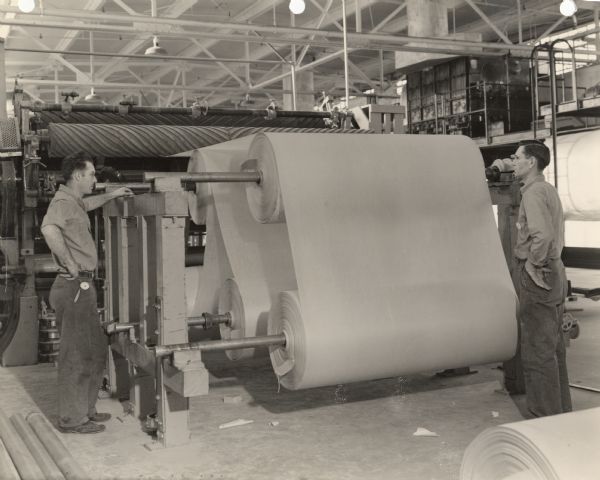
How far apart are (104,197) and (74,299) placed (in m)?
0.60

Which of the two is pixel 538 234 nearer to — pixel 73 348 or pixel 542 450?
pixel 542 450

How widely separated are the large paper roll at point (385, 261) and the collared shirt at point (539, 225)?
30 centimetres

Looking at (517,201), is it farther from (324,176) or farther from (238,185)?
(238,185)

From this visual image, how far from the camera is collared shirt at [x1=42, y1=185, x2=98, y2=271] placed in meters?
3.88

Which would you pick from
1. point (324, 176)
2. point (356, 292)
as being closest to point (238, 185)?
point (324, 176)

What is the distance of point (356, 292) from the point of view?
3.54 meters

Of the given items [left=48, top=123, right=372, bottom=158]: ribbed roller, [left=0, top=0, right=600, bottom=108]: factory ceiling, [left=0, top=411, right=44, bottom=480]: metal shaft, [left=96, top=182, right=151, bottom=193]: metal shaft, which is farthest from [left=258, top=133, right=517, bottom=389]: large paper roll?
[left=0, top=0, right=600, bottom=108]: factory ceiling

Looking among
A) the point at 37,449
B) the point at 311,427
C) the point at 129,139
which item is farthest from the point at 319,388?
the point at 129,139

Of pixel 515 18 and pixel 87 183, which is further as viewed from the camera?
pixel 515 18

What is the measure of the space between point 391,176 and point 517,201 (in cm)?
100

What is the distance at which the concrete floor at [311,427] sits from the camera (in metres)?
3.22

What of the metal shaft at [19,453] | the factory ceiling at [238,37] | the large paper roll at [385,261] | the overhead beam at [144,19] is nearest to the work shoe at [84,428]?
the metal shaft at [19,453]

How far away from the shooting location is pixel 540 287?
3.65 meters

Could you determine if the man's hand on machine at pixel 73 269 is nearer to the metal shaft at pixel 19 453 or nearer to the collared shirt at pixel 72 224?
the collared shirt at pixel 72 224
